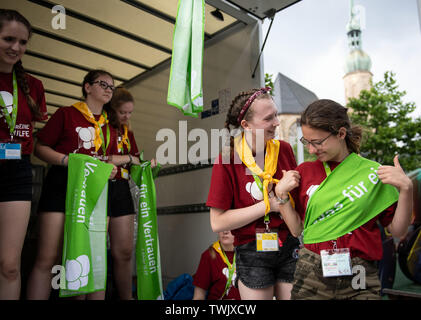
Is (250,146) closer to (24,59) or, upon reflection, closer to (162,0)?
(162,0)

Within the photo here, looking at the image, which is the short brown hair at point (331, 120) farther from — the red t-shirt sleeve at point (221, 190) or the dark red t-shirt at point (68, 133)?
the dark red t-shirt at point (68, 133)

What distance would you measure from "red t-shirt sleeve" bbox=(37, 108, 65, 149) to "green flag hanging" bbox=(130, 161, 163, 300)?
35.0 inches

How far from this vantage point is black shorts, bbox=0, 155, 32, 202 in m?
2.10

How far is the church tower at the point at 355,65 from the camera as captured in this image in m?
65.2

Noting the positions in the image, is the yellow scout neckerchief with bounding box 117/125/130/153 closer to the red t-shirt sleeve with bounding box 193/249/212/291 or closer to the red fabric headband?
the red t-shirt sleeve with bounding box 193/249/212/291

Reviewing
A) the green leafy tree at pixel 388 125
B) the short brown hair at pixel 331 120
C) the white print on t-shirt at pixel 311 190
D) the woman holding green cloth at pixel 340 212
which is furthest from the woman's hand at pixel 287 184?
the green leafy tree at pixel 388 125

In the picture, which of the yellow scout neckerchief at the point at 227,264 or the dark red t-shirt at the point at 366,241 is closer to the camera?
the dark red t-shirt at the point at 366,241

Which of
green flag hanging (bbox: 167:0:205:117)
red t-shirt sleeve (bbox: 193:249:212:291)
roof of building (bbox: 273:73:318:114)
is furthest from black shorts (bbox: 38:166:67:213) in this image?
roof of building (bbox: 273:73:318:114)

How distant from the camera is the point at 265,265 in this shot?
171cm

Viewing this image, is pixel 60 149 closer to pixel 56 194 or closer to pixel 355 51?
pixel 56 194

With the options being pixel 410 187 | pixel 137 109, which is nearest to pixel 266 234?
pixel 410 187

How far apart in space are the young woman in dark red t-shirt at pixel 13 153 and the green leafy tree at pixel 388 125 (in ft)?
68.8

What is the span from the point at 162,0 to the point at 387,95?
72.8 ft

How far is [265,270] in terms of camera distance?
170cm
